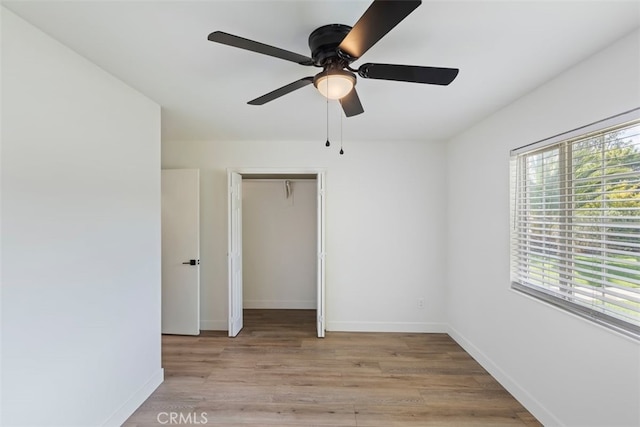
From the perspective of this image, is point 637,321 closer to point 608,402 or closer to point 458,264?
point 608,402

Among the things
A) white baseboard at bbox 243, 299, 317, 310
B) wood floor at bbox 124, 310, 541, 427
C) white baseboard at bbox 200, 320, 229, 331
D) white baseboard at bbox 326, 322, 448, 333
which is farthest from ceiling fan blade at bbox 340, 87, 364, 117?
white baseboard at bbox 243, 299, 317, 310

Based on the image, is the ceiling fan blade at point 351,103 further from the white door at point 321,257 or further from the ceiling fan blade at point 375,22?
the white door at point 321,257

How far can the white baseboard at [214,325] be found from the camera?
375 centimetres

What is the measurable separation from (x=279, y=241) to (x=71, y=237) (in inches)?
126

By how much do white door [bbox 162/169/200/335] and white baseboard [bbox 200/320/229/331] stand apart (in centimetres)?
20

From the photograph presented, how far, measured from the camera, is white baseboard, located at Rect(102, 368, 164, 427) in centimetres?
201

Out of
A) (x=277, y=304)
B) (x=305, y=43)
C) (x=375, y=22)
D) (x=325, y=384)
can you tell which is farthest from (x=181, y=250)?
(x=375, y=22)

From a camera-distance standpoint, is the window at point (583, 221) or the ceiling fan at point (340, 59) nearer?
the ceiling fan at point (340, 59)

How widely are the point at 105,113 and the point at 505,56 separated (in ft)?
8.46

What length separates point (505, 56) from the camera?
169 cm

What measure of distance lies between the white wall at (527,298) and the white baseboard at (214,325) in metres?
2.89

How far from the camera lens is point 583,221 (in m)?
1.84

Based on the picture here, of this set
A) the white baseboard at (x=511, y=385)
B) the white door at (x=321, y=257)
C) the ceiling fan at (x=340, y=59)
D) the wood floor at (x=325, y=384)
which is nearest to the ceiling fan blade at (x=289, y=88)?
Answer: the ceiling fan at (x=340, y=59)

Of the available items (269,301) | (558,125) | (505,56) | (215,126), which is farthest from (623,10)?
(269,301)
